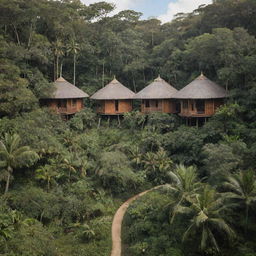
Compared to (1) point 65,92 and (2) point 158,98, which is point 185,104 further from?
(1) point 65,92

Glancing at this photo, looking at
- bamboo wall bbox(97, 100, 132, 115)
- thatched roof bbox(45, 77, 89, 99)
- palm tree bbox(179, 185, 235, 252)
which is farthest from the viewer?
bamboo wall bbox(97, 100, 132, 115)

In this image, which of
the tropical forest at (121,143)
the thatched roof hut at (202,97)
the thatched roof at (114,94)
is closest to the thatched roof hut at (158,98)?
the tropical forest at (121,143)

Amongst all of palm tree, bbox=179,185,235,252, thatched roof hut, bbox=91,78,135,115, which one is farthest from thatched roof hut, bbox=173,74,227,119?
palm tree, bbox=179,185,235,252

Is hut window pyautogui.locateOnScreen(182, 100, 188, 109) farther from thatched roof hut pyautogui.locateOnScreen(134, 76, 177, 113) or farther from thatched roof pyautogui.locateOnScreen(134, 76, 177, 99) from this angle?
thatched roof pyautogui.locateOnScreen(134, 76, 177, 99)

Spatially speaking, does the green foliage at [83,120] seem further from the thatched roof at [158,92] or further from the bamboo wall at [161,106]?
the bamboo wall at [161,106]

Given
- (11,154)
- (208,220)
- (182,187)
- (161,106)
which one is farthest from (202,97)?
(11,154)
